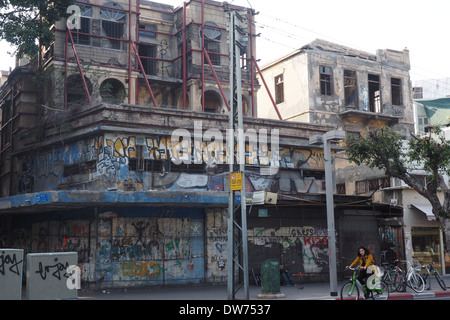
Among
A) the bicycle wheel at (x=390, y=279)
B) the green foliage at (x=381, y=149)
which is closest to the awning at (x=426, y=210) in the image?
the green foliage at (x=381, y=149)

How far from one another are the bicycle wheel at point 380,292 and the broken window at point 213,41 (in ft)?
58.5

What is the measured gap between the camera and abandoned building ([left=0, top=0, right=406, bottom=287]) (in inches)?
758

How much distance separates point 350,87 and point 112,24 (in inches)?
600

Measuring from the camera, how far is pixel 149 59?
3000 cm

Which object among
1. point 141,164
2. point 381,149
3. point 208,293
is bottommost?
point 208,293

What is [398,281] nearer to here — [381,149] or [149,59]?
[381,149]

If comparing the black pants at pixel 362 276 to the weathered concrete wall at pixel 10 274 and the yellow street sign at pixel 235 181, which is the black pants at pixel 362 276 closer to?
the yellow street sign at pixel 235 181

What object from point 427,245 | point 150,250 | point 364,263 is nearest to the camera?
point 364,263

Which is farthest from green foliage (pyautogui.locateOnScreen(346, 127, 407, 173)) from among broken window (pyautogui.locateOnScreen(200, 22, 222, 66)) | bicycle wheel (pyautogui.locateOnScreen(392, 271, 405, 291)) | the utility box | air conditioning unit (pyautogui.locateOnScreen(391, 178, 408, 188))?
the utility box

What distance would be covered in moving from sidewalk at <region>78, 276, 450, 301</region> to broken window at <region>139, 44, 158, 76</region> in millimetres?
14403

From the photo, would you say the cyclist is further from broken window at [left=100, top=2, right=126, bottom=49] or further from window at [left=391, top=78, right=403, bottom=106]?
window at [left=391, top=78, right=403, bottom=106]

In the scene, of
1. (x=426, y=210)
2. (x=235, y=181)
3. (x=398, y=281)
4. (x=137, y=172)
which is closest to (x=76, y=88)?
(x=137, y=172)

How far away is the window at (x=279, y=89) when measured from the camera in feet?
112

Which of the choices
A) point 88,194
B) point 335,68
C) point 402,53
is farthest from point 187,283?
point 402,53
